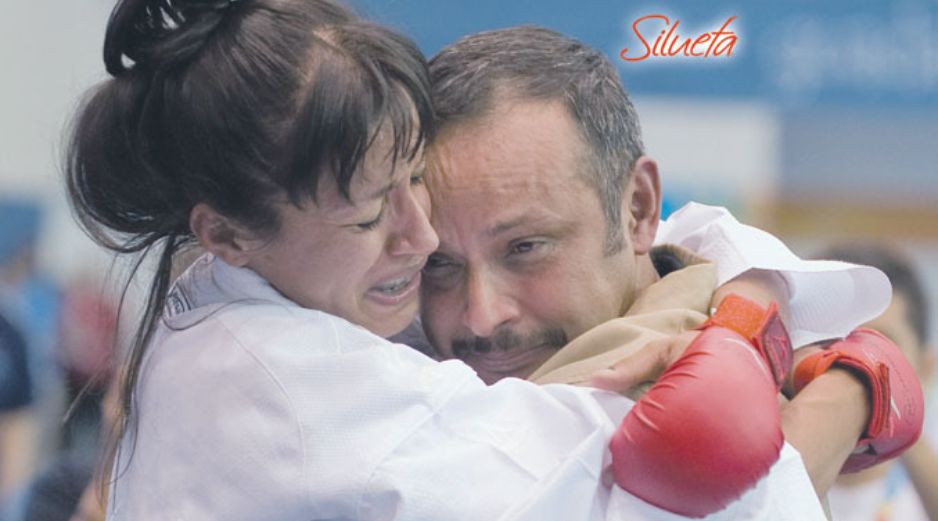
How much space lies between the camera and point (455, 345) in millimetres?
1424

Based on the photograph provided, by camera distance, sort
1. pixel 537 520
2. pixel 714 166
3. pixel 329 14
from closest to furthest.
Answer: pixel 537 520 < pixel 329 14 < pixel 714 166

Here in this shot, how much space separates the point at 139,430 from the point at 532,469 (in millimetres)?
356

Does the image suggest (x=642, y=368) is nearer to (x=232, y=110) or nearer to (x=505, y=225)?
(x=505, y=225)

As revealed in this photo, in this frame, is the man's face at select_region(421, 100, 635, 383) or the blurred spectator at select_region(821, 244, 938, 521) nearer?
the man's face at select_region(421, 100, 635, 383)

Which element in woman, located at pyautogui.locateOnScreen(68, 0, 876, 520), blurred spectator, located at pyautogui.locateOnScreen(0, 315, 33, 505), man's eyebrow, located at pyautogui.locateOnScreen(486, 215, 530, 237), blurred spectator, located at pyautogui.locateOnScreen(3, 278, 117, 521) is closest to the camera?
woman, located at pyautogui.locateOnScreen(68, 0, 876, 520)

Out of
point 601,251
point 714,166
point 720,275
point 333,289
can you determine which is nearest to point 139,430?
point 333,289

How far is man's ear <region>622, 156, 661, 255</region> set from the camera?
149 centimetres

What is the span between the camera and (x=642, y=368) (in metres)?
1.22

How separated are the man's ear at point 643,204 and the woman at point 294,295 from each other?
0.30m

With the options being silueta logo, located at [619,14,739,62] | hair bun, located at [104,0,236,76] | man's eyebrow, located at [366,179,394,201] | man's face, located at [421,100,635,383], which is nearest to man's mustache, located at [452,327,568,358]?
man's face, located at [421,100,635,383]

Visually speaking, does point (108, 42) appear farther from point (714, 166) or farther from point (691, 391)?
point (714, 166)

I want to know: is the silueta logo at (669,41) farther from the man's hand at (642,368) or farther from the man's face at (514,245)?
the man's hand at (642,368)

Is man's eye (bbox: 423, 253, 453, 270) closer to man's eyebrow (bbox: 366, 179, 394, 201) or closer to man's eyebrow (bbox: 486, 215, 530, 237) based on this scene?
man's eyebrow (bbox: 486, 215, 530, 237)

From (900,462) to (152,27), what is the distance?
2.22m
